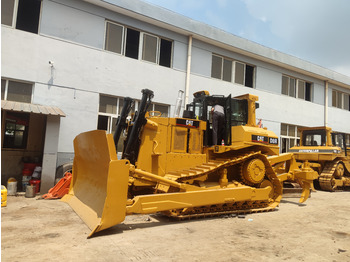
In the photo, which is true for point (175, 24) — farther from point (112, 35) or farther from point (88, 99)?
point (88, 99)

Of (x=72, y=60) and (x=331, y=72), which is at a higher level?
(x=331, y=72)

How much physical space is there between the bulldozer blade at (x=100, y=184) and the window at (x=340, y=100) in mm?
17765

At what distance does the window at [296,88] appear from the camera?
50.5ft

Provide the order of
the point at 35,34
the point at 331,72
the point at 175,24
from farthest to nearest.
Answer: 1. the point at 331,72
2. the point at 175,24
3. the point at 35,34

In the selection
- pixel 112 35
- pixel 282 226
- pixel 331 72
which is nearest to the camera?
pixel 282 226

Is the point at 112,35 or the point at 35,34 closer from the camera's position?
Result: the point at 35,34

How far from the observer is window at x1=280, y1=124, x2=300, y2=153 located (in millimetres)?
14977

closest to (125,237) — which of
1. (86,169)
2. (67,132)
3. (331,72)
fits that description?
(86,169)

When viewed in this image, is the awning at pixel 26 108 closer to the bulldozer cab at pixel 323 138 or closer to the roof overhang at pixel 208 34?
the roof overhang at pixel 208 34

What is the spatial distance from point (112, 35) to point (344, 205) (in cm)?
1008

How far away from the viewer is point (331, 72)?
55.9 feet

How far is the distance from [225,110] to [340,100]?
15475 millimetres

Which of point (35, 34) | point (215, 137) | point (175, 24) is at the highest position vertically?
point (175, 24)

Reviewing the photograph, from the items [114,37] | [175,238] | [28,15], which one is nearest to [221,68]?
[114,37]
